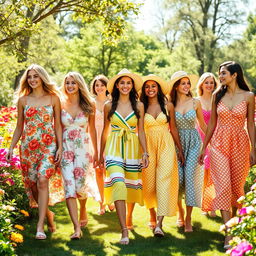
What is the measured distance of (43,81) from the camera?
6512 millimetres

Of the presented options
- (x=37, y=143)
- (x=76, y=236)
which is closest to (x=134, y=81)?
(x=37, y=143)

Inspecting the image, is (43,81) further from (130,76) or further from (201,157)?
(201,157)

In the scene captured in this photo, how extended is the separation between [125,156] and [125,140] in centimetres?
23

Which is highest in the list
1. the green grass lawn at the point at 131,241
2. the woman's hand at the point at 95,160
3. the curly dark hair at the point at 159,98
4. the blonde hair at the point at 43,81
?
the blonde hair at the point at 43,81

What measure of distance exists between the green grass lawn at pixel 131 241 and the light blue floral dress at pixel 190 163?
1.90 ft

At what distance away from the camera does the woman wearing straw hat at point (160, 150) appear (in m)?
6.72

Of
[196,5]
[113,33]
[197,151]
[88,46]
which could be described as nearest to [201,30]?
[196,5]

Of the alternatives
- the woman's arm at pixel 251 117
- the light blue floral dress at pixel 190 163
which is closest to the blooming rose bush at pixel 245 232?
the woman's arm at pixel 251 117

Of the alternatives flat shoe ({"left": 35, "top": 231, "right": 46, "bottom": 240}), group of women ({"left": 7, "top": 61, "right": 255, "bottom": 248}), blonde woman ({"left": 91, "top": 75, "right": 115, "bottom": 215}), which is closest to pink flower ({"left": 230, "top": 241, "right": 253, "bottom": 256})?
group of women ({"left": 7, "top": 61, "right": 255, "bottom": 248})

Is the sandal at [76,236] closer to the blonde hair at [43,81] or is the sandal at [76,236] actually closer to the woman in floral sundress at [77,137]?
the woman in floral sundress at [77,137]

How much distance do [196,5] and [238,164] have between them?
3286 cm

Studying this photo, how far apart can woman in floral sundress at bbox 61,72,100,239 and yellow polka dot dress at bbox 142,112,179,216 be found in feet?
2.73

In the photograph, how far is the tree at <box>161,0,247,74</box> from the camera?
3562 centimetres

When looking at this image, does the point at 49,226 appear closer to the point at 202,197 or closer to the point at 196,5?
the point at 202,197
